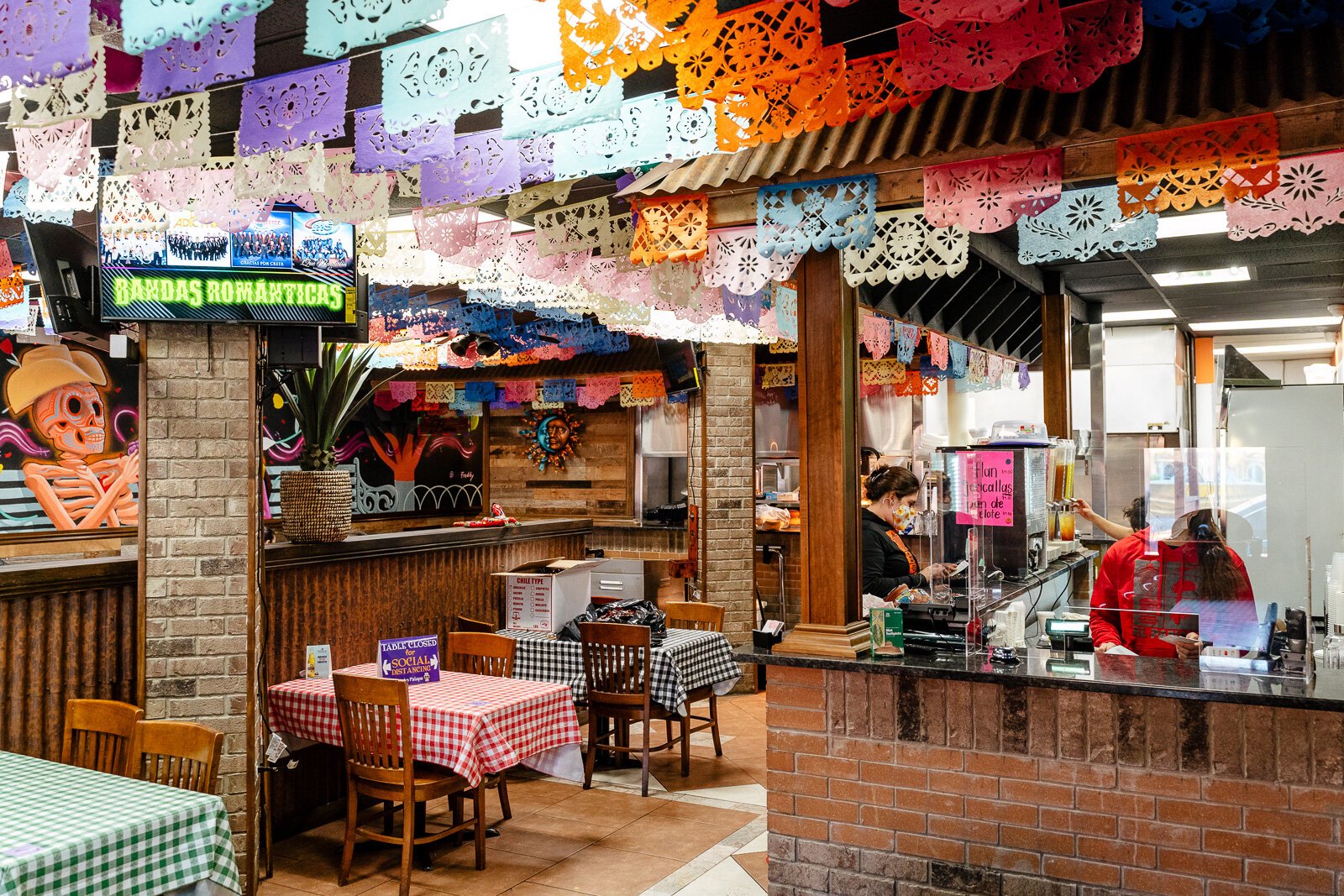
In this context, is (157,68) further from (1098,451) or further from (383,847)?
(1098,451)

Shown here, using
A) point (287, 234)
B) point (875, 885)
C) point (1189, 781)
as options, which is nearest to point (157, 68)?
point (287, 234)

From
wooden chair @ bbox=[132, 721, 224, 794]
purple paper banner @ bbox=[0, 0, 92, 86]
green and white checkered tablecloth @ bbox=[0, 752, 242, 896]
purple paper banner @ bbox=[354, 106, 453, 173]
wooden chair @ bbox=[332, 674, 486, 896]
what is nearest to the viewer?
purple paper banner @ bbox=[0, 0, 92, 86]

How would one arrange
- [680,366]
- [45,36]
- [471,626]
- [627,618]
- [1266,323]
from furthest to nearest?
1. [1266,323]
2. [680,366]
3. [471,626]
4. [627,618]
5. [45,36]

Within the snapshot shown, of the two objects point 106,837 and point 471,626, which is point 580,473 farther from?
point 106,837

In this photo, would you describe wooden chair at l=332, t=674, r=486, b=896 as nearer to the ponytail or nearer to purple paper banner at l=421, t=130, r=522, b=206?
purple paper banner at l=421, t=130, r=522, b=206

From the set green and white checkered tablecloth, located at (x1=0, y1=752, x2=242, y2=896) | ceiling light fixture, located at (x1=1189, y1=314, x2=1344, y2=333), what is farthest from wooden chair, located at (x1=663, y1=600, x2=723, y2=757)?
ceiling light fixture, located at (x1=1189, y1=314, x2=1344, y2=333)

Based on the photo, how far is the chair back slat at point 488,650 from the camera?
213 inches

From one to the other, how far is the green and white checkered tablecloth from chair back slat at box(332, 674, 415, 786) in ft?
4.21

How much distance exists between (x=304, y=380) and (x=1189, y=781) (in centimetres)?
470

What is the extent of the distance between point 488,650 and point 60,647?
2114 mm

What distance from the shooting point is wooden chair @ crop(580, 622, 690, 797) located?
579 cm

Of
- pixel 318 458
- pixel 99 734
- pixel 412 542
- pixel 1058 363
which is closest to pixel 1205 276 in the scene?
pixel 1058 363

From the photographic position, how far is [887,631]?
3896 millimetres

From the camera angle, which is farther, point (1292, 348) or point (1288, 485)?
point (1292, 348)
